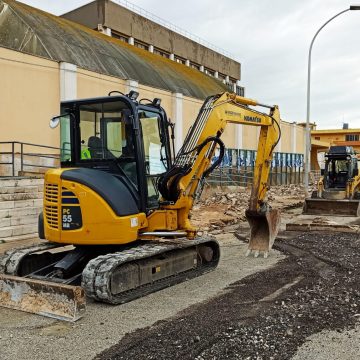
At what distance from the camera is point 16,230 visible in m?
11.7

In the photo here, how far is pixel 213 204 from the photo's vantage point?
20.4 m

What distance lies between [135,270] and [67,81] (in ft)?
43.8

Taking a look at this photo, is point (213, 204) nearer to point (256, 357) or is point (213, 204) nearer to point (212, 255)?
point (212, 255)

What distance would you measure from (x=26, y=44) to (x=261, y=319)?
748 inches

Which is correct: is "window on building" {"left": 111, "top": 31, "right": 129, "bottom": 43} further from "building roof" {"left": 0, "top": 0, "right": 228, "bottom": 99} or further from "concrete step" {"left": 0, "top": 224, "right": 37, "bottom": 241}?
"concrete step" {"left": 0, "top": 224, "right": 37, "bottom": 241}

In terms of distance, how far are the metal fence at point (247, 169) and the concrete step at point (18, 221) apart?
9450mm

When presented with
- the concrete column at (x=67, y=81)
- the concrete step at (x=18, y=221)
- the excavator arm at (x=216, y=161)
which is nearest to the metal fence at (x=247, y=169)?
the concrete column at (x=67, y=81)

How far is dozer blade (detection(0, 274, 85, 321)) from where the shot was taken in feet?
18.8

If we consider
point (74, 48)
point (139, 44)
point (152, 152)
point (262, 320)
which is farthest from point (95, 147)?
point (139, 44)

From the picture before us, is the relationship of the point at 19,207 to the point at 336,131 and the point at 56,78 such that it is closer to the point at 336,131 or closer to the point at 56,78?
the point at 56,78

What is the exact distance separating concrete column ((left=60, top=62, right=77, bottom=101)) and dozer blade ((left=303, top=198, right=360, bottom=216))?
10233 millimetres

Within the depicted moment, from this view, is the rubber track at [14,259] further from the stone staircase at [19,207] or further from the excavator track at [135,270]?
the stone staircase at [19,207]

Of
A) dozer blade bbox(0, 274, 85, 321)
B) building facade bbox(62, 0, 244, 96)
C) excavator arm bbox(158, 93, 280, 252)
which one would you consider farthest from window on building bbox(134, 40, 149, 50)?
dozer blade bbox(0, 274, 85, 321)

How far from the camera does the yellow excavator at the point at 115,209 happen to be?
6258 millimetres
